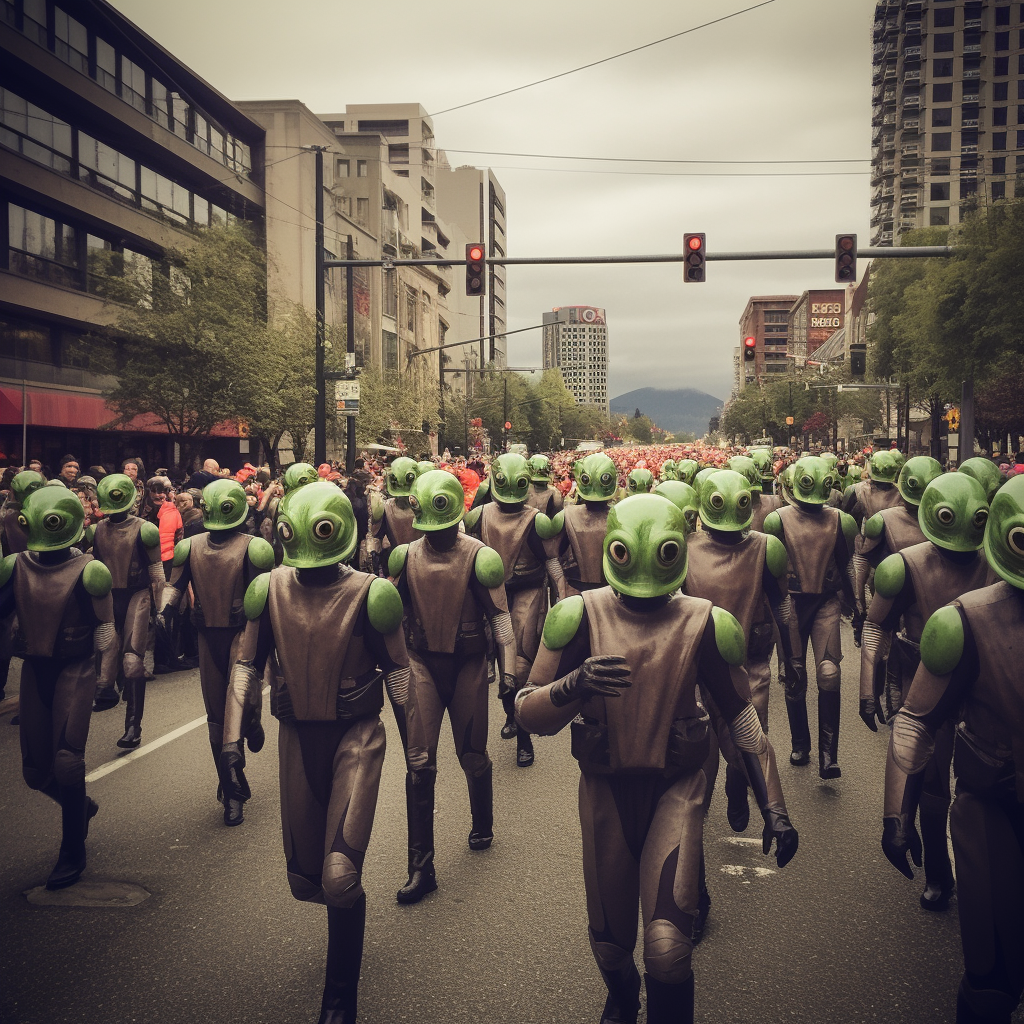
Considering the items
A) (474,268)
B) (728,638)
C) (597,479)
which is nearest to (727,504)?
(728,638)

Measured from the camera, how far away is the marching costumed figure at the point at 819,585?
6.62 metres

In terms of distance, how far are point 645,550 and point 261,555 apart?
371 centimetres

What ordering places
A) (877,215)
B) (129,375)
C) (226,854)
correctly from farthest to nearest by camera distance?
(877,215)
(129,375)
(226,854)

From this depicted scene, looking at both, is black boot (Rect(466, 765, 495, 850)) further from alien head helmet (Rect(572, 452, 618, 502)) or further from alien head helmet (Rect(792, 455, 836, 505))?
alien head helmet (Rect(572, 452, 618, 502))

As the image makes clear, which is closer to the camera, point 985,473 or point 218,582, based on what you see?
point 985,473

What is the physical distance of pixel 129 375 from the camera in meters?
25.0

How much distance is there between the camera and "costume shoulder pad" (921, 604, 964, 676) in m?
3.22

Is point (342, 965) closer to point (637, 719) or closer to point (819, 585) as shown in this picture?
point (637, 719)

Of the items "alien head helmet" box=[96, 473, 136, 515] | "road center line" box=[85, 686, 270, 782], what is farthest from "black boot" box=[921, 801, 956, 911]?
"alien head helmet" box=[96, 473, 136, 515]

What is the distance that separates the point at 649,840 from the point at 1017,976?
1.29 m

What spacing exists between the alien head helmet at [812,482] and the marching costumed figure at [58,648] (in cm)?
467

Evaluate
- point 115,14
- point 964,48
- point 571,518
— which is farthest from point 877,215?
point 571,518

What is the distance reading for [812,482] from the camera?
681 centimetres

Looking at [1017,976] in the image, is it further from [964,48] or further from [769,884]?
[964,48]
